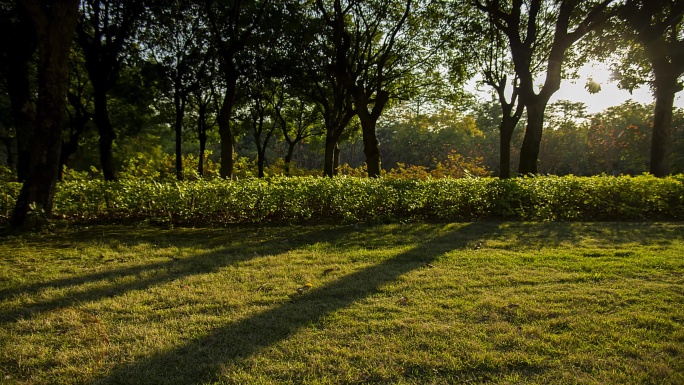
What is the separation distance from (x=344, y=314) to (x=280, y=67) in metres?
13.5

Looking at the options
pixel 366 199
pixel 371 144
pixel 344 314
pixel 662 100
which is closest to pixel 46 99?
pixel 366 199

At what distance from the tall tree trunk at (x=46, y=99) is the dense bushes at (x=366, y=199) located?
1.03 meters

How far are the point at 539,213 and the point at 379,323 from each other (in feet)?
21.6

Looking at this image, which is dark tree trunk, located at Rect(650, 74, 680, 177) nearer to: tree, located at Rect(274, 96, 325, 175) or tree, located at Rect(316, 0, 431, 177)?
tree, located at Rect(316, 0, 431, 177)

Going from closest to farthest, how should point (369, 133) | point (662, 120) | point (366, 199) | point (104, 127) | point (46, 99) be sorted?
point (46, 99), point (366, 199), point (662, 120), point (104, 127), point (369, 133)

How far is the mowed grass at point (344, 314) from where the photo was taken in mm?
2189

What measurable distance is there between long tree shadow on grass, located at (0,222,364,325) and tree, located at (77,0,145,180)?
7.29m

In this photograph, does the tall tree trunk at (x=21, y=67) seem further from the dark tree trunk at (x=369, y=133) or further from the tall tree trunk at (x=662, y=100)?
the tall tree trunk at (x=662, y=100)

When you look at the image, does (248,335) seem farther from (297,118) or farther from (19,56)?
(297,118)

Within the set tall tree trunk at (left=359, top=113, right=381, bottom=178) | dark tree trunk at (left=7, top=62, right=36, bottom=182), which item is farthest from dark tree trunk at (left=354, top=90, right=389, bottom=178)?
dark tree trunk at (left=7, top=62, right=36, bottom=182)

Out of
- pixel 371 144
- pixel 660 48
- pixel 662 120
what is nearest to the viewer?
pixel 660 48

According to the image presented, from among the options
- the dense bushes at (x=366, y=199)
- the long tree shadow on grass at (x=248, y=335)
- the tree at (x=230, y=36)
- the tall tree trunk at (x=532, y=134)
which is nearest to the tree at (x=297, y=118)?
the tree at (x=230, y=36)

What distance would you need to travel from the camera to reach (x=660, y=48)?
11039mm

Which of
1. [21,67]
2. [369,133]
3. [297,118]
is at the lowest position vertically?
[369,133]
